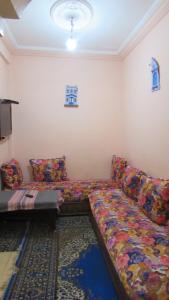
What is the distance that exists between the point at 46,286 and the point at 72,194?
1.58 m

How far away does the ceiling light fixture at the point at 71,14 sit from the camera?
2.48 metres

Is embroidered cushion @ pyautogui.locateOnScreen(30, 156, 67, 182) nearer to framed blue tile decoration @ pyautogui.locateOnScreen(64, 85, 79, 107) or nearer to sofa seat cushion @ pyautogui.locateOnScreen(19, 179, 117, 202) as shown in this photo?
sofa seat cushion @ pyautogui.locateOnScreen(19, 179, 117, 202)

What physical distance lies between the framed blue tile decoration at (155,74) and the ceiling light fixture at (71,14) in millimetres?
927

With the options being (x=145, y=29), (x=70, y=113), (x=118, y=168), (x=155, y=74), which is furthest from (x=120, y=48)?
(x=118, y=168)

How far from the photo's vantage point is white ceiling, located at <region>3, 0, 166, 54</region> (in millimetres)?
2518

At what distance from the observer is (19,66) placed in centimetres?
392

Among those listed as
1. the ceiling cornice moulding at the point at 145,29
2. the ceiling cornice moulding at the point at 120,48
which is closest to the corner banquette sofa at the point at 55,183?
the ceiling cornice moulding at the point at 120,48

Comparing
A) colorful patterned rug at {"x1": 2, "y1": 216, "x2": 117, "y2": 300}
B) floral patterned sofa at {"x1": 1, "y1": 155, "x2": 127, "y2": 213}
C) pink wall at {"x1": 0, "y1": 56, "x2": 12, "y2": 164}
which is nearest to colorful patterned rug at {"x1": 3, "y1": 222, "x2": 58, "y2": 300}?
colorful patterned rug at {"x1": 2, "y1": 216, "x2": 117, "y2": 300}

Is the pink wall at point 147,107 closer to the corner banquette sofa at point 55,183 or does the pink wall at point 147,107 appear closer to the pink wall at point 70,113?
the pink wall at point 70,113

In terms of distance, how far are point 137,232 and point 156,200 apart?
0.41 meters

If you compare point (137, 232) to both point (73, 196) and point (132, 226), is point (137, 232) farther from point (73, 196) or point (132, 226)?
point (73, 196)

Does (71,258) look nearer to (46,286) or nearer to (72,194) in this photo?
(46,286)

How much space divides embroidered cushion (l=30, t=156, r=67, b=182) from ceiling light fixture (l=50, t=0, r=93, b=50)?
72.4 inches

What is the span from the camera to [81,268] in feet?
7.05
